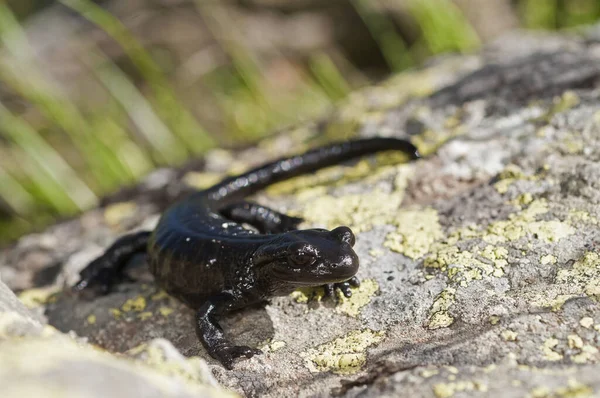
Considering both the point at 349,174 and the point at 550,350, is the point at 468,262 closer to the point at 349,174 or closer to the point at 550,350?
the point at 550,350

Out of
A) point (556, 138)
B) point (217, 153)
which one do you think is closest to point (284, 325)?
point (556, 138)

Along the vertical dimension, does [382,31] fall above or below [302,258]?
below

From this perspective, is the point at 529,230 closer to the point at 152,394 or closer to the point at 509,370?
the point at 509,370

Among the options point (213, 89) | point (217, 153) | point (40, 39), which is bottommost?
point (213, 89)

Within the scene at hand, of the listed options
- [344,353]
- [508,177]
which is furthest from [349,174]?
[344,353]

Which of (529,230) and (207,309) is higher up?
(207,309)

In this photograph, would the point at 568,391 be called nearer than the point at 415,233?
Yes

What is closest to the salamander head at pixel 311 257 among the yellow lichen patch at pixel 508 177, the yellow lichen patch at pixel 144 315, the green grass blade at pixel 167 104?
the yellow lichen patch at pixel 144 315
